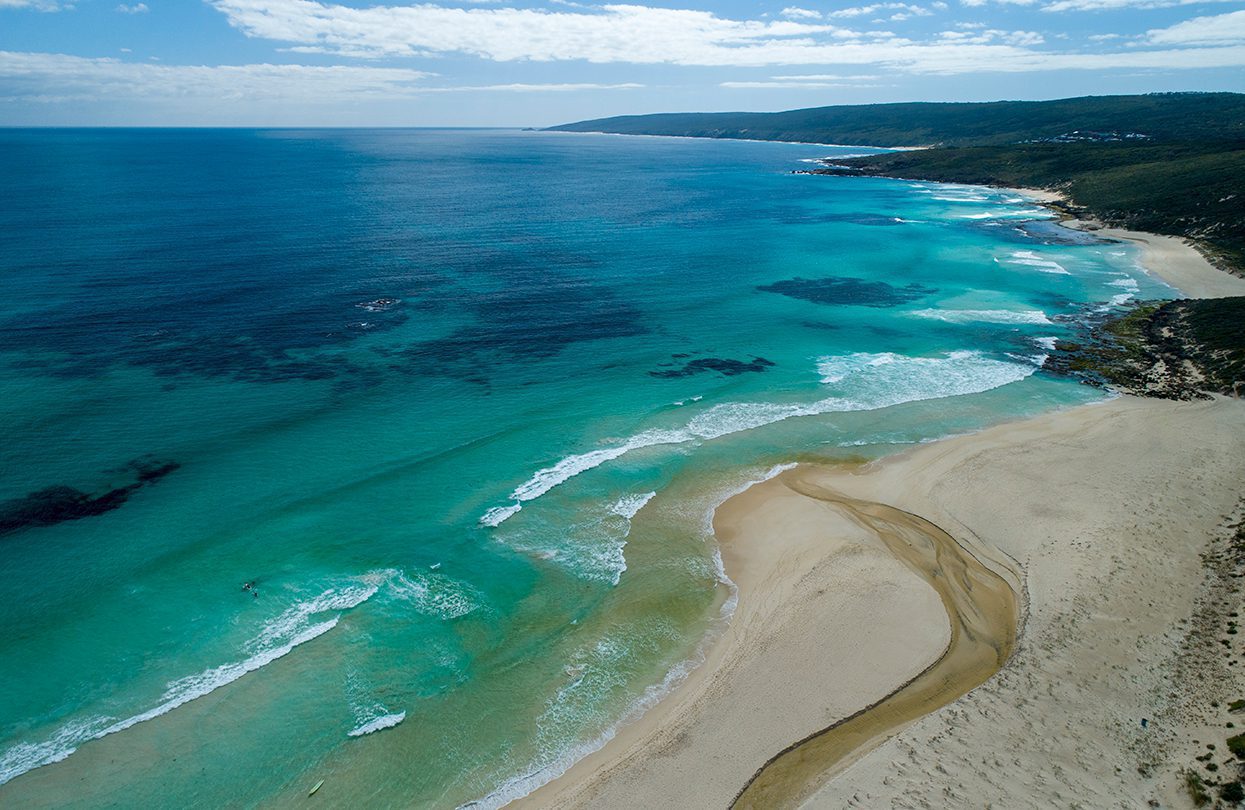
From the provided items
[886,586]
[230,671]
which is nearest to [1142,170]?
[886,586]

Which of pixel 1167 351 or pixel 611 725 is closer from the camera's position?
pixel 611 725

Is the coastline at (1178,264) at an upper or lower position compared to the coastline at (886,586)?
upper

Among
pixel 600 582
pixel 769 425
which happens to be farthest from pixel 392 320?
pixel 600 582

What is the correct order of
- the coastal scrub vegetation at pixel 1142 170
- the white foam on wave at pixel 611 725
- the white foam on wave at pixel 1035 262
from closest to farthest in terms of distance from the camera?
the white foam on wave at pixel 611 725
the white foam on wave at pixel 1035 262
the coastal scrub vegetation at pixel 1142 170

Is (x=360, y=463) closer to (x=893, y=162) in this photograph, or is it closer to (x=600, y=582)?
Answer: (x=600, y=582)

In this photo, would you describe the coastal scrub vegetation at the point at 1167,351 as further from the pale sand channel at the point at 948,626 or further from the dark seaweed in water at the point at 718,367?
the dark seaweed in water at the point at 718,367

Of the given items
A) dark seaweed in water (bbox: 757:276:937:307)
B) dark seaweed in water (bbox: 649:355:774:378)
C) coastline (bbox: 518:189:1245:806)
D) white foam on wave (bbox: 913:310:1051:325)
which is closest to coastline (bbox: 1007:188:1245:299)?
white foam on wave (bbox: 913:310:1051:325)

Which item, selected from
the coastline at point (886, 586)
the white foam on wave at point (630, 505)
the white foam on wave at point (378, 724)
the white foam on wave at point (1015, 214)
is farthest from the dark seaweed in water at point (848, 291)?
the white foam on wave at point (378, 724)

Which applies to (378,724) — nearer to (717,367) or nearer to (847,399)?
(847,399)
